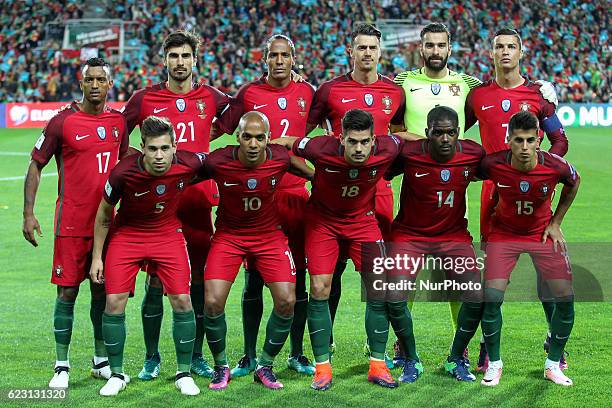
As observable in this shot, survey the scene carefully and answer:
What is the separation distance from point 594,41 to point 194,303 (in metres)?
32.6

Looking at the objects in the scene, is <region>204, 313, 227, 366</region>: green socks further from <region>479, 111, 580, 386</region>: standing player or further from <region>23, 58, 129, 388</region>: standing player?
<region>479, 111, 580, 386</region>: standing player

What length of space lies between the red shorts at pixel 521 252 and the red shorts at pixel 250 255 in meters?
1.38

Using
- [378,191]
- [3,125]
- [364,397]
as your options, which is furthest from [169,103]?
[3,125]

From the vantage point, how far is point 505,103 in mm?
7133

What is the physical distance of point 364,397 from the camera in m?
6.15

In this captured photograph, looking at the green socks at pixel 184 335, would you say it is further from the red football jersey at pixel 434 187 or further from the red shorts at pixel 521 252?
the red shorts at pixel 521 252

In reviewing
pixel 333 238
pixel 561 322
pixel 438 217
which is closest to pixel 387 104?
pixel 438 217

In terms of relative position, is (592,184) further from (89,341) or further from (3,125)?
(3,125)

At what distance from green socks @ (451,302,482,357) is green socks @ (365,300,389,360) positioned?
1.73 ft

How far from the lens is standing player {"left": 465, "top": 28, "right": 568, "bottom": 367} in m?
7.07

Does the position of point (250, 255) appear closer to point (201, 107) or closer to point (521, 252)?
point (201, 107)

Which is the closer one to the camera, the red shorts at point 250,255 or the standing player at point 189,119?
the red shorts at point 250,255

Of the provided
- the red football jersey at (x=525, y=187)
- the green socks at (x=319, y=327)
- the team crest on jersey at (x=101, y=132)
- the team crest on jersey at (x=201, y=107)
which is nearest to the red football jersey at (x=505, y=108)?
the red football jersey at (x=525, y=187)

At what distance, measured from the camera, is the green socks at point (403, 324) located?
21.3 feet
